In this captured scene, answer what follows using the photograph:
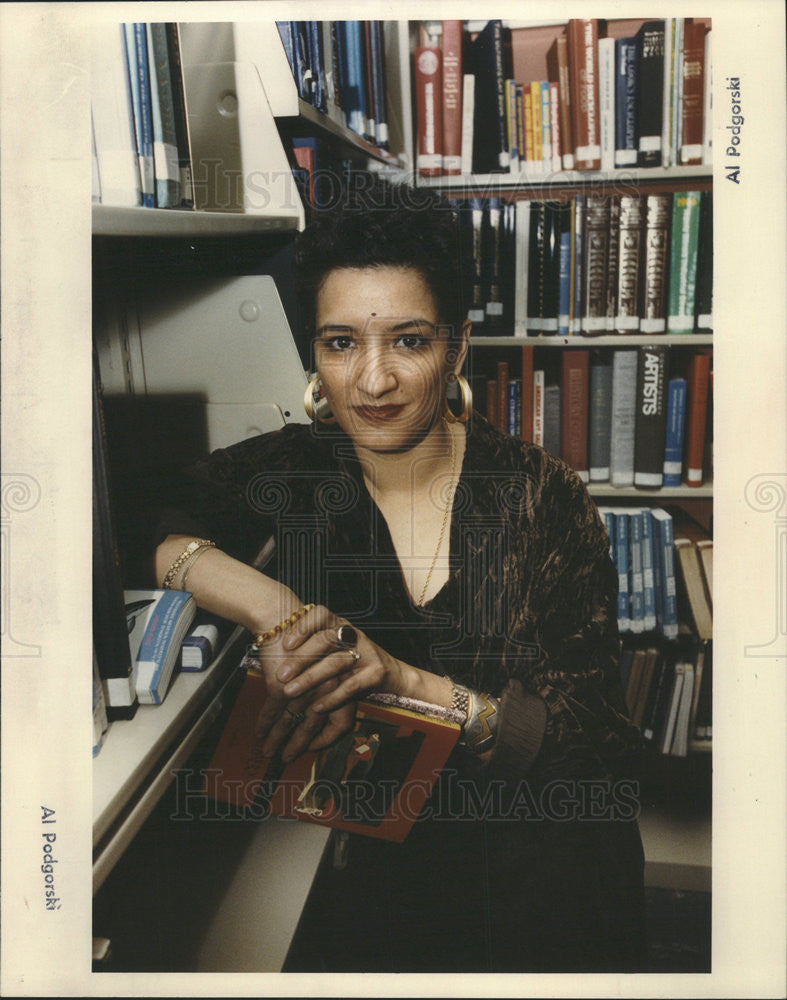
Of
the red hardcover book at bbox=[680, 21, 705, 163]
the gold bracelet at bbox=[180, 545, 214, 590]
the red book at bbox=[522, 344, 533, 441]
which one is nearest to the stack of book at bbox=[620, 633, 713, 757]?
the red book at bbox=[522, 344, 533, 441]

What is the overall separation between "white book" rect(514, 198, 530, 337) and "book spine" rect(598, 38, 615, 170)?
0.13m

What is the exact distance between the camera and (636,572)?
0.87 meters

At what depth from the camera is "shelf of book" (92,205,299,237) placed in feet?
1.96

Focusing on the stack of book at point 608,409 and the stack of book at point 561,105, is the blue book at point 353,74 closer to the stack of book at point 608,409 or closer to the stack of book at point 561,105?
the stack of book at point 561,105

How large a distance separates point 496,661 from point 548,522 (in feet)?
0.59

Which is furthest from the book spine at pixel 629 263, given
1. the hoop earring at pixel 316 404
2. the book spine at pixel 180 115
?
the book spine at pixel 180 115

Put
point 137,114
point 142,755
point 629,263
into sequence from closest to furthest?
1. point 142,755
2. point 137,114
3. point 629,263

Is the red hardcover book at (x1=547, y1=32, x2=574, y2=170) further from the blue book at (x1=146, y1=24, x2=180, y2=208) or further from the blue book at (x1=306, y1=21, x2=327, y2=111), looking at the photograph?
the blue book at (x1=146, y1=24, x2=180, y2=208)

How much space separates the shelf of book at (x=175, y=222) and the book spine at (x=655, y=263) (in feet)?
1.67

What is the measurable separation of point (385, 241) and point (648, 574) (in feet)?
1.95

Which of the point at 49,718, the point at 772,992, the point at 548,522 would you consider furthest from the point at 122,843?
the point at 772,992

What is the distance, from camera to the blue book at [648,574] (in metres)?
0.86

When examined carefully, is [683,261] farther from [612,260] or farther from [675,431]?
[675,431]

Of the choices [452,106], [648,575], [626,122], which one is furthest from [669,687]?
[452,106]
